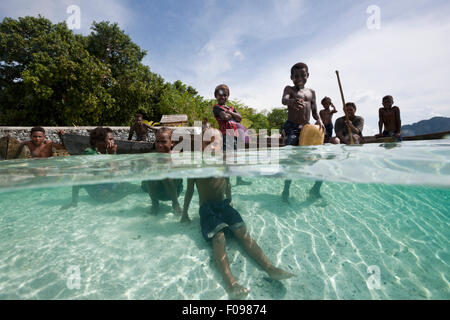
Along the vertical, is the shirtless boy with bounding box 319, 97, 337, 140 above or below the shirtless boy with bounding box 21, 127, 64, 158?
above

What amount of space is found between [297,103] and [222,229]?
323cm

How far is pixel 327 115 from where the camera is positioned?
8.57 metres

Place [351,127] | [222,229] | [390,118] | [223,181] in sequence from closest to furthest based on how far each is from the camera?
[222,229]
[223,181]
[390,118]
[351,127]

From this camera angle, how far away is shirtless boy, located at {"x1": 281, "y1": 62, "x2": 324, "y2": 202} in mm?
4602

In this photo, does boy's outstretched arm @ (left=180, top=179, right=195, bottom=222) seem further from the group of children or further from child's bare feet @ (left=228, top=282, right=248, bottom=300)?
child's bare feet @ (left=228, top=282, right=248, bottom=300)

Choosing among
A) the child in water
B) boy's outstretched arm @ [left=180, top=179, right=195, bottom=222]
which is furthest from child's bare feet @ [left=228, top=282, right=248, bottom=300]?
the child in water

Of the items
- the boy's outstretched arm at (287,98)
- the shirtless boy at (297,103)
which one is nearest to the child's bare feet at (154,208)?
the shirtless boy at (297,103)

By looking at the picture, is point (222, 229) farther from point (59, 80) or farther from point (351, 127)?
point (59, 80)

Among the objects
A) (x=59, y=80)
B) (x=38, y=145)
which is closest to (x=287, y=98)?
(x=38, y=145)

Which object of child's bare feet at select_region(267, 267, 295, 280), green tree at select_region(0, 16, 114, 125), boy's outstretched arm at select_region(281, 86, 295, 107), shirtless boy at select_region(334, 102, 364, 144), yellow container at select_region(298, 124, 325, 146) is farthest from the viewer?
green tree at select_region(0, 16, 114, 125)

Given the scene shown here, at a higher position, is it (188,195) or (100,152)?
(100,152)

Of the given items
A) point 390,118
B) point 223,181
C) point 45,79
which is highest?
point 45,79
